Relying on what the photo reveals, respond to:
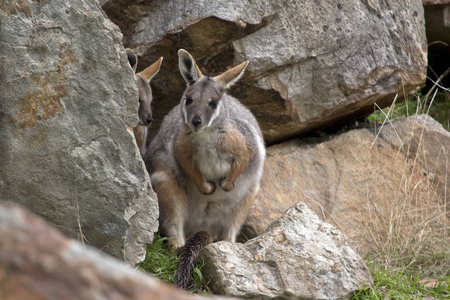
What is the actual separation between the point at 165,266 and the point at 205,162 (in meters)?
1.16

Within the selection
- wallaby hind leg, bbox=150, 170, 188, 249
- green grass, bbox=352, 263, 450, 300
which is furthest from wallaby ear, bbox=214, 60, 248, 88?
green grass, bbox=352, 263, 450, 300

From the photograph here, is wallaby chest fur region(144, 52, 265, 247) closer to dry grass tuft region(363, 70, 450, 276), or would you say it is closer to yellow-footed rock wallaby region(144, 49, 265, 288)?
yellow-footed rock wallaby region(144, 49, 265, 288)

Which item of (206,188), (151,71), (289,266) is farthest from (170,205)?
(289,266)

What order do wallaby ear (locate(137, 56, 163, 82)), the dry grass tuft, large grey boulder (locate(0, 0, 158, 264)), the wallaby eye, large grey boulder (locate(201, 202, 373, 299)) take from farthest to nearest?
wallaby ear (locate(137, 56, 163, 82)) < the dry grass tuft < the wallaby eye < large grey boulder (locate(201, 202, 373, 299)) < large grey boulder (locate(0, 0, 158, 264))

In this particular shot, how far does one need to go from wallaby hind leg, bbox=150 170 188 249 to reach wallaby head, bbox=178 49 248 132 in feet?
2.45

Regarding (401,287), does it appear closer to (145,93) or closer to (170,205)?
(170,205)

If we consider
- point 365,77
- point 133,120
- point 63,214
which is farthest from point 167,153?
point 365,77

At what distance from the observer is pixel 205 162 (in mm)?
5602

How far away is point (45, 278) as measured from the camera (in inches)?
59.4

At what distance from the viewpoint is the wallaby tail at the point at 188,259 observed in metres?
4.59

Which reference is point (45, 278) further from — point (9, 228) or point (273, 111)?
point (273, 111)

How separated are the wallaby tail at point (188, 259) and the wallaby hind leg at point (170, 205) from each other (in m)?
0.65

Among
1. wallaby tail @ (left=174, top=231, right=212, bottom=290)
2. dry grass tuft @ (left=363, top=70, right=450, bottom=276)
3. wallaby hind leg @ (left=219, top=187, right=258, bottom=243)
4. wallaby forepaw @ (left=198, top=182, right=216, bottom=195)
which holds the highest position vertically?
wallaby forepaw @ (left=198, top=182, right=216, bottom=195)

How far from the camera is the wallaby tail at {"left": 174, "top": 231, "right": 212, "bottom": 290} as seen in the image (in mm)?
4594
